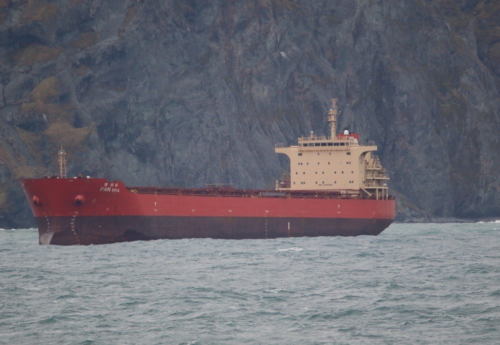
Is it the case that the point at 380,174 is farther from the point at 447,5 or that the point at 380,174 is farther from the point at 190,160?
the point at 447,5

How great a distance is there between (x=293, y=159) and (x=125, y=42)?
109 ft

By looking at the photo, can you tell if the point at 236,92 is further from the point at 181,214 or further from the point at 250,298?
the point at 250,298

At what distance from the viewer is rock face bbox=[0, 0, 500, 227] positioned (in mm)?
81688

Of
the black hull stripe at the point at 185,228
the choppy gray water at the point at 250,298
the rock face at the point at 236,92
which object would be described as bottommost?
the choppy gray water at the point at 250,298

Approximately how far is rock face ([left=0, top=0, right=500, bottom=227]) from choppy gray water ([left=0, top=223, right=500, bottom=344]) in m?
42.6

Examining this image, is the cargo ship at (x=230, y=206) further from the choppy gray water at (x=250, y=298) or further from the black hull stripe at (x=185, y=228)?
the choppy gray water at (x=250, y=298)

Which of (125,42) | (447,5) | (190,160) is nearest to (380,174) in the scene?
(190,160)

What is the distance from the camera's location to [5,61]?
8275 cm

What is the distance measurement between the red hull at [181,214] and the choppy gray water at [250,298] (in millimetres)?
6139

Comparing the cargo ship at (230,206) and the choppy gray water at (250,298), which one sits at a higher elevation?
the cargo ship at (230,206)

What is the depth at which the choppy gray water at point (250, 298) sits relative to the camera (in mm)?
21000

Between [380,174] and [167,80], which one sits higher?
[167,80]

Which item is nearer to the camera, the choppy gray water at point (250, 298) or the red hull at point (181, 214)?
the choppy gray water at point (250, 298)

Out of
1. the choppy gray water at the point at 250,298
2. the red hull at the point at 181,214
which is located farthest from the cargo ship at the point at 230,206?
the choppy gray water at the point at 250,298
